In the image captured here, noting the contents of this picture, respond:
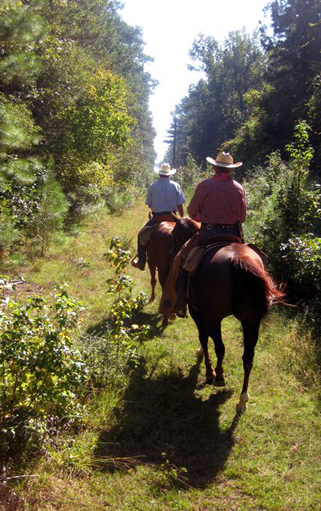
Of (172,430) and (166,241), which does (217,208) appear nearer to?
(166,241)

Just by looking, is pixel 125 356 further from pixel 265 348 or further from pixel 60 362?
pixel 265 348

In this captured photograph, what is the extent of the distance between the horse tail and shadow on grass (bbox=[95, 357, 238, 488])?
1.34 meters

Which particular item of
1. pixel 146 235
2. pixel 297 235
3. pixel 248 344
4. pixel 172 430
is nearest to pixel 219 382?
pixel 248 344

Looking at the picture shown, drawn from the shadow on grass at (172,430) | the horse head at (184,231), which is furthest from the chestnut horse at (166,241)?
the shadow on grass at (172,430)

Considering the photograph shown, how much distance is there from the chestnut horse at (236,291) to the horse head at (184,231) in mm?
1190

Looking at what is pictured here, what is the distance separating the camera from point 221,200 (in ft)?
16.1

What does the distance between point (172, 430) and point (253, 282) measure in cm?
A: 173

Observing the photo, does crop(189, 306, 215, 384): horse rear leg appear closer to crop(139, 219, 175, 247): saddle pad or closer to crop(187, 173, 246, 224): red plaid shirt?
crop(187, 173, 246, 224): red plaid shirt

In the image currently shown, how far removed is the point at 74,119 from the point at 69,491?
1261 centimetres

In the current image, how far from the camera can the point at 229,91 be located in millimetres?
49375

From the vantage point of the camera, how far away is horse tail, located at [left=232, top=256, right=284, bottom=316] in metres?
4.02

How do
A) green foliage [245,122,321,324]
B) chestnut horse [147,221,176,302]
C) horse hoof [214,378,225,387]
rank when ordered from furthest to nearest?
chestnut horse [147,221,176,302] < green foliage [245,122,321,324] < horse hoof [214,378,225,387]

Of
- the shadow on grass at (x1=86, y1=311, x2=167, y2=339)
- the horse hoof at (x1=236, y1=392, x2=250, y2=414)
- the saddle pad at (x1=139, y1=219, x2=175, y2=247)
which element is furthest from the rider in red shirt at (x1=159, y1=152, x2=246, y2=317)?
the saddle pad at (x1=139, y1=219, x2=175, y2=247)

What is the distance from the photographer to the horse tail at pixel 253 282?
4023 mm
